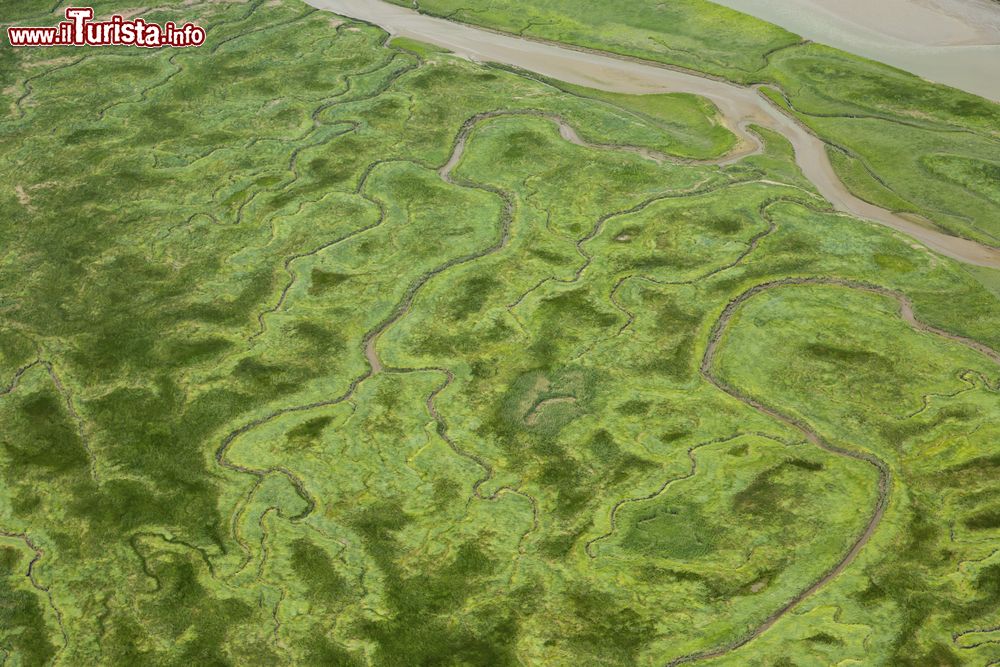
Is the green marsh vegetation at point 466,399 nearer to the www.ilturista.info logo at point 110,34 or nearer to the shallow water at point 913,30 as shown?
the www.ilturista.info logo at point 110,34

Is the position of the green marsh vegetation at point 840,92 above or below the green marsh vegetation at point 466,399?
above

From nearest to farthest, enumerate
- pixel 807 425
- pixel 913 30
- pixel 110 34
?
pixel 807 425, pixel 913 30, pixel 110 34

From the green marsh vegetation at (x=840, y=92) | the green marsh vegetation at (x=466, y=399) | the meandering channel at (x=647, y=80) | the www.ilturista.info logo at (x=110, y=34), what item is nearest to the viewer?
the green marsh vegetation at (x=466, y=399)

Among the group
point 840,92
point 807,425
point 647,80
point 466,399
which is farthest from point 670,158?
point 466,399

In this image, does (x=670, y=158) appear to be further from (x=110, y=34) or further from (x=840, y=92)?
(x=110, y=34)

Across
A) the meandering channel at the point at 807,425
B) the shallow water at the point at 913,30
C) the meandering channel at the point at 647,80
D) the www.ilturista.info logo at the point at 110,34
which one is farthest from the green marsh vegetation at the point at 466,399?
the shallow water at the point at 913,30

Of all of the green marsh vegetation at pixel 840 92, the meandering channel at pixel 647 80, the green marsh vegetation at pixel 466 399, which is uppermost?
the green marsh vegetation at pixel 840 92

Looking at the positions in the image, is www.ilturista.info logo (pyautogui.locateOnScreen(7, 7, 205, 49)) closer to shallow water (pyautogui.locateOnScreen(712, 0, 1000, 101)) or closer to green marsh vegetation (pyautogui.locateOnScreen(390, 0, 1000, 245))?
green marsh vegetation (pyautogui.locateOnScreen(390, 0, 1000, 245))
